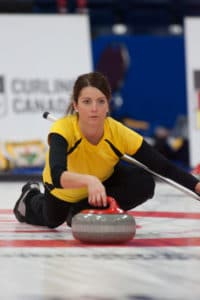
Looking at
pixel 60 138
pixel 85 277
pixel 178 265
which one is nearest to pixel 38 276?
pixel 85 277

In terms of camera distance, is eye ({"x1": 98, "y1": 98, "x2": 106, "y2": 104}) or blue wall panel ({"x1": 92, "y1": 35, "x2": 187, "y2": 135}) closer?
eye ({"x1": 98, "y1": 98, "x2": 106, "y2": 104})

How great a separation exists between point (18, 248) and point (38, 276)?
62 cm

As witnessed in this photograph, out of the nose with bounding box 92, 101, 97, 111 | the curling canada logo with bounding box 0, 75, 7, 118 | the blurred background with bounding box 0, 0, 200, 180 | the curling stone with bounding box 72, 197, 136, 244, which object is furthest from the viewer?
the blurred background with bounding box 0, 0, 200, 180

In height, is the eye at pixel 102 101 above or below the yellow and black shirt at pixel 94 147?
above

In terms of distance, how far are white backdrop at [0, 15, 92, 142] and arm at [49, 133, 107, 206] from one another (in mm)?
4158

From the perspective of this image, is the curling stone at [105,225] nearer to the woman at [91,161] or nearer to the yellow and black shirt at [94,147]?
the woman at [91,161]

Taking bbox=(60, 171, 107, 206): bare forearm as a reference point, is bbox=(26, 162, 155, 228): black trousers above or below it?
below

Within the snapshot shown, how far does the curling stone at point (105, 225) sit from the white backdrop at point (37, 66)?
167 inches

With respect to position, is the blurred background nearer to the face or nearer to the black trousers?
the black trousers

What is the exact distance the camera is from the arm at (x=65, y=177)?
2621 mm

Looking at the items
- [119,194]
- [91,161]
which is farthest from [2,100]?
[91,161]

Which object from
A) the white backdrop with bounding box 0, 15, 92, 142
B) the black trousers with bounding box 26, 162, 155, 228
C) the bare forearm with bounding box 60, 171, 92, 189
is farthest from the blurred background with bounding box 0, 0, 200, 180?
the bare forearm with bounding box 60, 171, 92, 189

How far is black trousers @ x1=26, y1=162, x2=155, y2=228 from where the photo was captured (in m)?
3.35

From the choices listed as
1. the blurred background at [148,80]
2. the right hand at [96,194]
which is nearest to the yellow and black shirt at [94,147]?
the right hand at [96,194]
